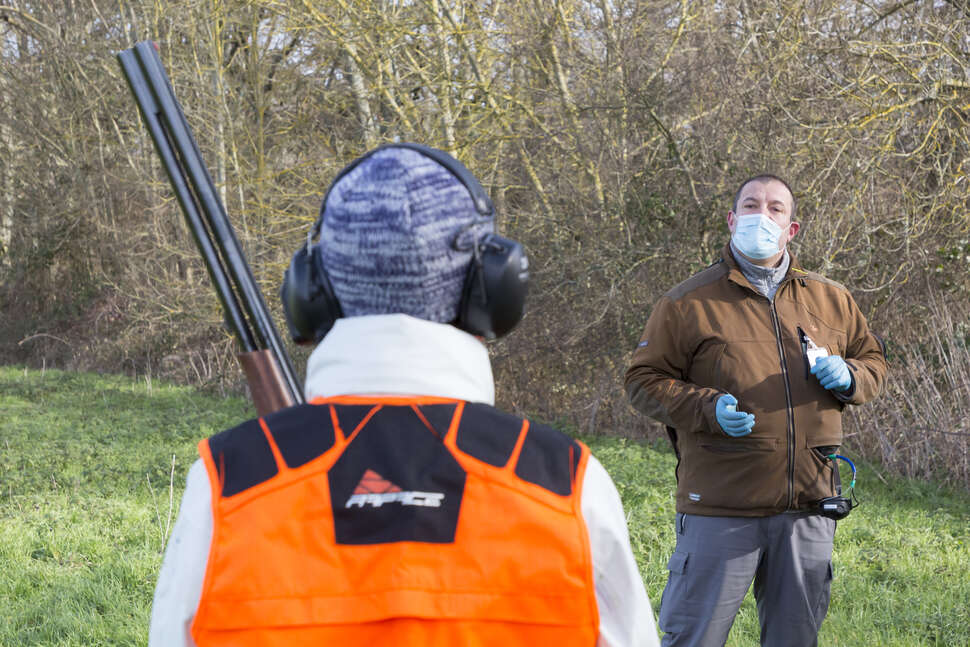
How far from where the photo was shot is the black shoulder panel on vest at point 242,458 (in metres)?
Result: 1.15

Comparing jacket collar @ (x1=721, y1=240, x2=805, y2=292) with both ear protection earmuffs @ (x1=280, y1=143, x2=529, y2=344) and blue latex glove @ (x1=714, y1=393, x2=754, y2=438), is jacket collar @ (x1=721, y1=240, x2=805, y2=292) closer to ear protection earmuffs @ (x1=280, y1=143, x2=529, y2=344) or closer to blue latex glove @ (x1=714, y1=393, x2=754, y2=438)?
blue latex glove @ (x1=714, y1=393, x2=754, y2=438)

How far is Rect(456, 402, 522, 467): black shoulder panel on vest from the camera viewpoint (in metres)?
1.16

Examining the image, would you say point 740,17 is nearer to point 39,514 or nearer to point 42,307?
point 39,514

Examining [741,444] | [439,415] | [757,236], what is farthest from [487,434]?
[757,236]

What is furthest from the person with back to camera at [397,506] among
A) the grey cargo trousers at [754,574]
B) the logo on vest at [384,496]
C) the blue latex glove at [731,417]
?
the grey cargo trousers at [754,574]

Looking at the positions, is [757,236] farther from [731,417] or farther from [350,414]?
[350,414]

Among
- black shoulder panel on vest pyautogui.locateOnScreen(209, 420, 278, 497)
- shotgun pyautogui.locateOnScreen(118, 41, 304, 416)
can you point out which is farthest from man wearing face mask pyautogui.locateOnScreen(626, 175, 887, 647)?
black shoulder panel on vest pyautogui.locateOnScreen(209, 420, 278, 497)

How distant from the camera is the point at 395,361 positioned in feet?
3.90

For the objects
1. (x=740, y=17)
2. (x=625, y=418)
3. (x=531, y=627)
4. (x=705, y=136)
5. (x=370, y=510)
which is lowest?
(x=625, y=418)

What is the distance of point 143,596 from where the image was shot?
17.3ft

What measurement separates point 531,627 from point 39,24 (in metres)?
22.8

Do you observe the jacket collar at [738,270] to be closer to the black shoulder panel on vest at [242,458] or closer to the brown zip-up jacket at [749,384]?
the brown zip-up jacket at [749,384]

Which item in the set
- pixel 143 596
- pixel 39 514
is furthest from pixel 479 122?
pixel 143 596

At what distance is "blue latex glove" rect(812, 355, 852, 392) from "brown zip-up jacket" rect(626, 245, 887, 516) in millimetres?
57
